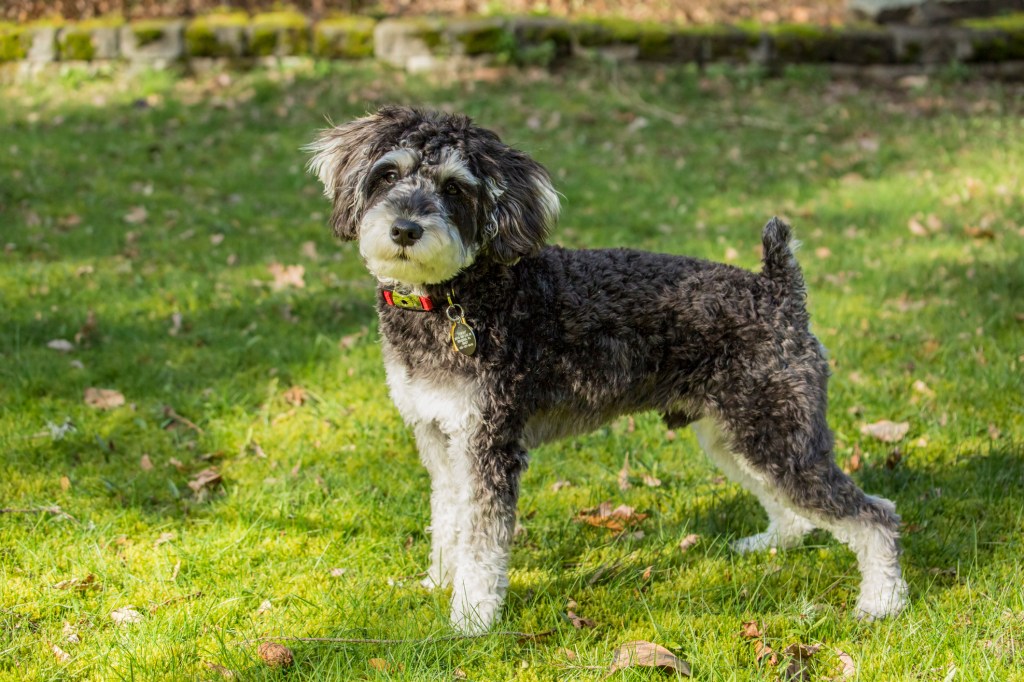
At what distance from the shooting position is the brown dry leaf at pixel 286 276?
7332 mm

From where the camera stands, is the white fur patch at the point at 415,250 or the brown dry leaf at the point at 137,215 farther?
the brown dry leaf at the point at 137,215

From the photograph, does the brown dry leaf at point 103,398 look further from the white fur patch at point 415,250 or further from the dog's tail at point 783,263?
the dog's tail at point 783,263

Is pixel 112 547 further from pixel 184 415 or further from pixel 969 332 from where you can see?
pixel 969 332

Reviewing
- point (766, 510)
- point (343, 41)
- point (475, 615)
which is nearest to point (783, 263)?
point (766, 510)

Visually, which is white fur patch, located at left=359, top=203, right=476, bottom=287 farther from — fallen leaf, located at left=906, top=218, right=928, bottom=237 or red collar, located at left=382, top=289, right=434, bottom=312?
fallen leaf, located at left=906, top=218, right=928, bottom=237

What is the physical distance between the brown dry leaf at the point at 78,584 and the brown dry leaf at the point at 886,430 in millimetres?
4052

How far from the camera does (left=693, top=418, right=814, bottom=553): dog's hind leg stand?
4.24 meters

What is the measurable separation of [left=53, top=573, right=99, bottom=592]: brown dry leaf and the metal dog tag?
185cm

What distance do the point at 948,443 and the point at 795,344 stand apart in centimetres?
181

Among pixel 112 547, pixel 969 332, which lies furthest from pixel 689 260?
pixel 969 332

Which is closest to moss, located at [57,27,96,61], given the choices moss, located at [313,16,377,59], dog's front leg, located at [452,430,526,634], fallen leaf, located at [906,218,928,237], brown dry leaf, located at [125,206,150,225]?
moss, located at [313,16,377,59]

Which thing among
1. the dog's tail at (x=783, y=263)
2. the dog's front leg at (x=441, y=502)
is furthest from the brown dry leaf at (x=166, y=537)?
the dog's tail at (x=783, y=263)

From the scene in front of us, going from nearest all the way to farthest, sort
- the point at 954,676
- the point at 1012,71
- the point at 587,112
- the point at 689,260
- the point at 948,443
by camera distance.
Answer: the point at 954,676 < the point at 689,260 < the point at 948,443 < the point at 587,112 < the point at 1012,71

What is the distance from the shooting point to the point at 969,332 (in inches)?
253
